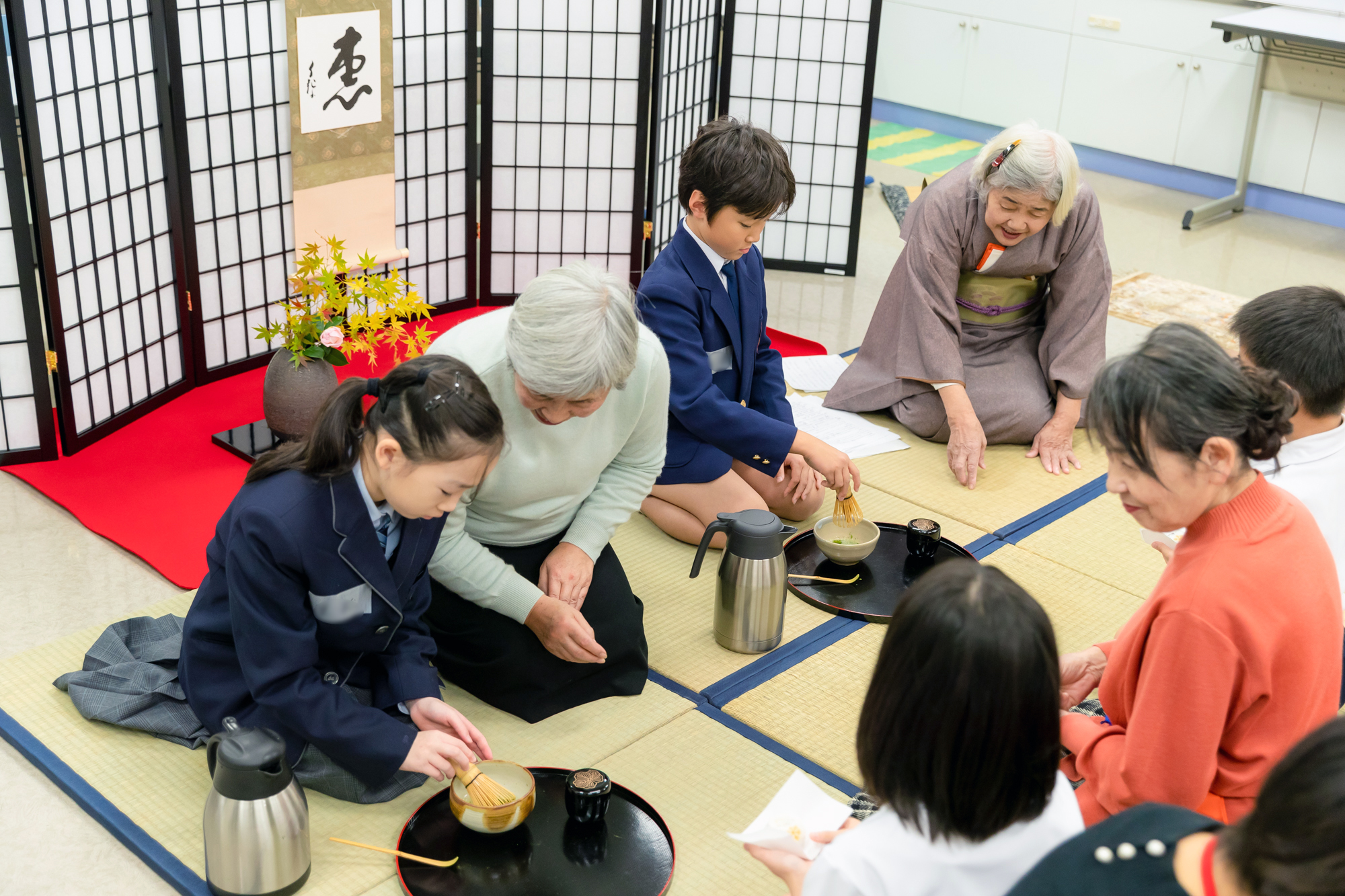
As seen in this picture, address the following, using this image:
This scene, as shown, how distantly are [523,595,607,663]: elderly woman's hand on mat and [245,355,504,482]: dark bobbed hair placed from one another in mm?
561

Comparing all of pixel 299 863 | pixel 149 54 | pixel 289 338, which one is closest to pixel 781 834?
pixel 299 863

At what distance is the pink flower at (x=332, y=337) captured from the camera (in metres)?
3.54

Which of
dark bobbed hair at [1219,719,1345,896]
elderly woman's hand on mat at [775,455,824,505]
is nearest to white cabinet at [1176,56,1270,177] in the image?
elderly woman's hand on mat at [775,455,824,505]

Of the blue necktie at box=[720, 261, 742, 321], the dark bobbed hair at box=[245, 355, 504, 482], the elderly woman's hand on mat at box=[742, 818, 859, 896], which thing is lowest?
the elderly woman's hand on mat at box=[742, 818, 859, 896]

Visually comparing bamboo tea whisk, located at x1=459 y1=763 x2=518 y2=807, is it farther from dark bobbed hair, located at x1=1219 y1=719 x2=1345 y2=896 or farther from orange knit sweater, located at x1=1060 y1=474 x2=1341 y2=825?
dark bobbed hair, located at x1=1219 y1=719 x2=1345 y2=896

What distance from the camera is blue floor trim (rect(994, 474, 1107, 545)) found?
3387mm

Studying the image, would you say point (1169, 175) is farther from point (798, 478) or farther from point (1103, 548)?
point (798, 478)

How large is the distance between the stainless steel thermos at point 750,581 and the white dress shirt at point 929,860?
47.9 inches

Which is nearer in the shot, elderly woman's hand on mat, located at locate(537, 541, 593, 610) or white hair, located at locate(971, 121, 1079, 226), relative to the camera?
elderly woman's hand on mat, located at locate(537, 541, 593, 610)

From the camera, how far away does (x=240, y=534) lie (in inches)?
79.4

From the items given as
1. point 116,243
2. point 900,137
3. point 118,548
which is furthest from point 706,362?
point 900,137

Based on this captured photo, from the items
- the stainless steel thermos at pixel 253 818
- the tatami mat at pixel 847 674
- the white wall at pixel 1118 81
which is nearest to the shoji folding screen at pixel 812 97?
the white wall at pixel 1118 81

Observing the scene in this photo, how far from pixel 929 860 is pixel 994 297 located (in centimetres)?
270

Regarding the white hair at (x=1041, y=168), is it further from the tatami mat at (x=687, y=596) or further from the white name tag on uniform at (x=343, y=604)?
the white name tag on uniform at (x=343, y=604)
